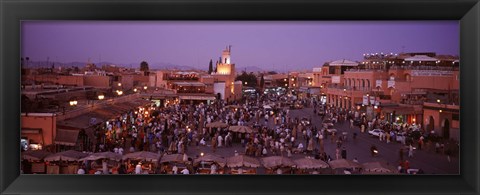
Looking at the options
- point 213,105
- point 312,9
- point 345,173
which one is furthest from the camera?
point 213,105

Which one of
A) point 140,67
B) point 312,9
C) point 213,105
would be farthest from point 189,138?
point 312,9

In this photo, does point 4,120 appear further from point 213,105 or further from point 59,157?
point 213,105

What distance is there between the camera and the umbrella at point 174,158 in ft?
18.1

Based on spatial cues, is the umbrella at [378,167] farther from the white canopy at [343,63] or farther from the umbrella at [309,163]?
the white canopy at [343,63]

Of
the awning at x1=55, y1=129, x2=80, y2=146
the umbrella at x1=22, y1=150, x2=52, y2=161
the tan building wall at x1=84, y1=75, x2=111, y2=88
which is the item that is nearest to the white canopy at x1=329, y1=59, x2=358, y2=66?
the tan building wall at x1=84, y1=75, x2=111, y2=88

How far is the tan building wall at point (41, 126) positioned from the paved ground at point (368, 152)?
5.08 feet

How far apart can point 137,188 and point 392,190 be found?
2.44m

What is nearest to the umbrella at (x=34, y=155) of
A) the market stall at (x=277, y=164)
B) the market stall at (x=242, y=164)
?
the market stall at (x=242, y=164)

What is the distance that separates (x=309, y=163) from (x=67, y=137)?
9.09ft

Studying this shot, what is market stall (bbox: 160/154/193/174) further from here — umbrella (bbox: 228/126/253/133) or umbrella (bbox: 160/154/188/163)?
umbrella (bbox: 228/126/253/133)

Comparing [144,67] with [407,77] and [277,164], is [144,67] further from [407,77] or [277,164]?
[407,77]

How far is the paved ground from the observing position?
506cm

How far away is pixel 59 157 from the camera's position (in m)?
5.30

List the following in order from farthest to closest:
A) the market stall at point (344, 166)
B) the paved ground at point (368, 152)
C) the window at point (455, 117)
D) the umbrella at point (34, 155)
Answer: the market stall at point (344, 166) → the paved ground at point (368, 152) → the umbrella at point (34, 155) → the window at point (455, 117)
